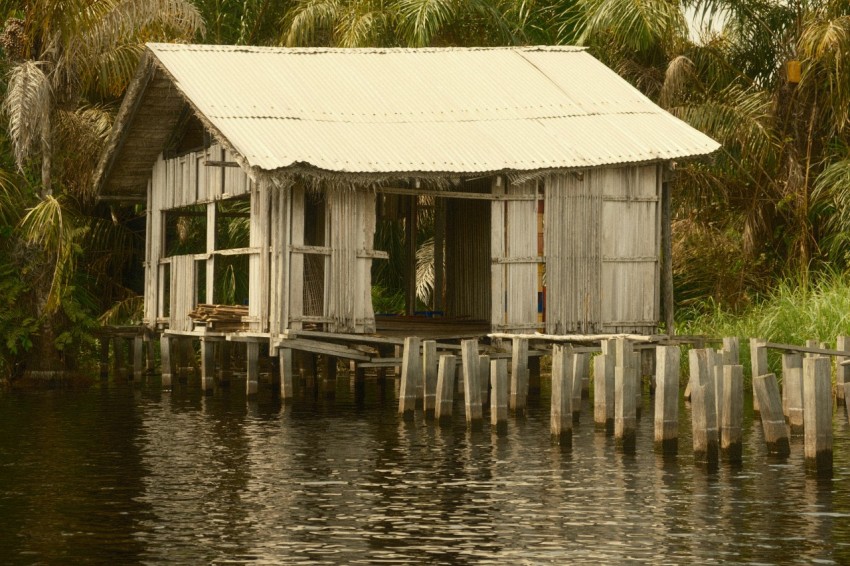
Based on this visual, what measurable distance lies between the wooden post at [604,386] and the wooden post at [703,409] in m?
2.09

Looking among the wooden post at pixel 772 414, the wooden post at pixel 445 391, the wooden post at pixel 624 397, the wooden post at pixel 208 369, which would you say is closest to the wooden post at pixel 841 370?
the wooden post at pixel 772 414

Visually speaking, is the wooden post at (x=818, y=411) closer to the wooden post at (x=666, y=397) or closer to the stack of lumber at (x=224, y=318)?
the wooden post at (x=666, y=397)

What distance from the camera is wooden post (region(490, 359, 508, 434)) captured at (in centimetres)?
2089

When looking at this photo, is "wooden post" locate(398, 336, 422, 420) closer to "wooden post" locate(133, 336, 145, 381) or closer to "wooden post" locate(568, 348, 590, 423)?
"wooden post" locate(568, 348, 590, 423)

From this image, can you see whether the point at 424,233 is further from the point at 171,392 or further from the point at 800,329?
the point at 800,329

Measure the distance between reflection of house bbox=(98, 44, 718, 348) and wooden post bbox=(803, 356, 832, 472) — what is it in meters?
8.79

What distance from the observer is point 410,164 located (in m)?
24.6

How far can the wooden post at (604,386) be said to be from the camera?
19.9 m

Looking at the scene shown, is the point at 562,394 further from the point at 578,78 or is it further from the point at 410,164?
the point at 578,78

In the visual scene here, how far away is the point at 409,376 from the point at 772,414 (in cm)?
668

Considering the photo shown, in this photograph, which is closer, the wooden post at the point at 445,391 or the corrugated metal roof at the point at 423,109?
the wooden post at the point at 445,391

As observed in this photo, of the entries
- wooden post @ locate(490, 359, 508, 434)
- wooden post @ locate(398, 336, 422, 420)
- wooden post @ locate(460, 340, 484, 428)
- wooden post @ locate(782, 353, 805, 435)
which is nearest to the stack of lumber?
wooden post @ locate(398, 336, 422, 420)

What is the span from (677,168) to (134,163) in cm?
1061

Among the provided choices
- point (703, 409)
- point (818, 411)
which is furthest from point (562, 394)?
point (818, 411)
